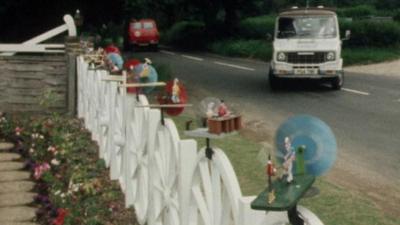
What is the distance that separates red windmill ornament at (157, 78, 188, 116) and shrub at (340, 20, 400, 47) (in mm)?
26621

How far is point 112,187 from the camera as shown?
6734 mm

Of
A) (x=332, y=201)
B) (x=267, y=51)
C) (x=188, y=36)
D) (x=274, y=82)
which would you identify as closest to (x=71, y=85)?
(x=332, y=201)

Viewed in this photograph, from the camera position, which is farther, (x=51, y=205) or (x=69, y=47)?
(x=69, y=47)

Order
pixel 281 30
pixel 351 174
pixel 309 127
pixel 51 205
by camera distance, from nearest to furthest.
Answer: pixel 309 127
pixel 51 205
pixel 351 174
pixel 281 30

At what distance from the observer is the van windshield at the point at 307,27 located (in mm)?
17625

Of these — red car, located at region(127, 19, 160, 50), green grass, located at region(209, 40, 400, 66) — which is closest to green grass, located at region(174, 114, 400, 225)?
green grass, located at region(209, 40, 400, 66)

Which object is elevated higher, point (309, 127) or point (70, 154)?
point (309, 127)

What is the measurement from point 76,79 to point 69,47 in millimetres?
575

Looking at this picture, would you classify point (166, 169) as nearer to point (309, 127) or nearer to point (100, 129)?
point (309, 127)

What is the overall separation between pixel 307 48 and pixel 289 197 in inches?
587

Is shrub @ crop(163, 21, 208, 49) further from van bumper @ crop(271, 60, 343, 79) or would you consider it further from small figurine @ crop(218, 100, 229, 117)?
small figurine @ crop(218, 100, 229, 117)

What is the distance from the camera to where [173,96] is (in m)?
4.64

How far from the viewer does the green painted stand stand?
2459 millimetres

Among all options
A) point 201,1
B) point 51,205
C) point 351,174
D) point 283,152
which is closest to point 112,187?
point 51,205
